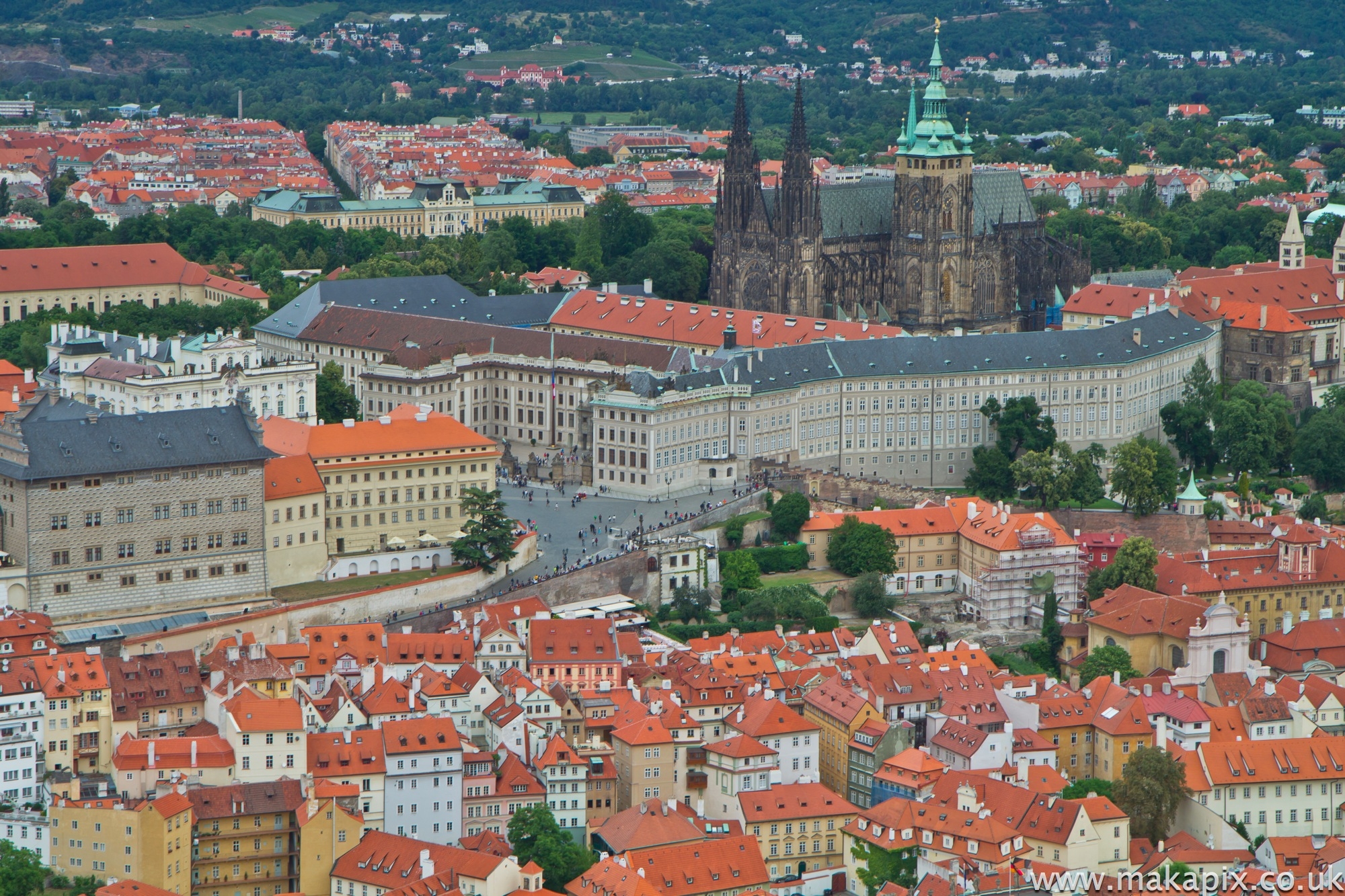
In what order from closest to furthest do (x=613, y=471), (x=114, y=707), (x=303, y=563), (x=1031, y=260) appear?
1. (x=114, y=707)
2. (x=303, y=563)
3. (x=613, y=471)
4. (x=1031, y=260)

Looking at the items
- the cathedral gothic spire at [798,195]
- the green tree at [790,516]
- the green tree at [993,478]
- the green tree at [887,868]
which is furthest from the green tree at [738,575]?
the cathedral gothic spire at [798,195]

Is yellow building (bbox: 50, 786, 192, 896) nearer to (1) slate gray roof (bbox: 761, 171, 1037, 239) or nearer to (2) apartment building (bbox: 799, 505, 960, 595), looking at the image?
(2) apartment building (bbox: 799, 505, 960, 595)

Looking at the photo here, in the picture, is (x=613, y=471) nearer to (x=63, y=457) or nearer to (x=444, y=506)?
(x=444, y=506)

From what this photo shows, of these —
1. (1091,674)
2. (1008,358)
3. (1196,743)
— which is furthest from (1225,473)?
(1196,743)

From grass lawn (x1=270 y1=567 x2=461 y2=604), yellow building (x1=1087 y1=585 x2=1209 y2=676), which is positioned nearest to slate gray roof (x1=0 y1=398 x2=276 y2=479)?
grass lawn (x1=270 y1=567 x2=461 y2=604)

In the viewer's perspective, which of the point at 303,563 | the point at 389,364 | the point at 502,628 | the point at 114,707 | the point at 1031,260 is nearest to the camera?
the point at 114,707

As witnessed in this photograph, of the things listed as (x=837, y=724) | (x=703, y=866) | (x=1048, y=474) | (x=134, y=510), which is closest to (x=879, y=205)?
(x=1048, y=474)
